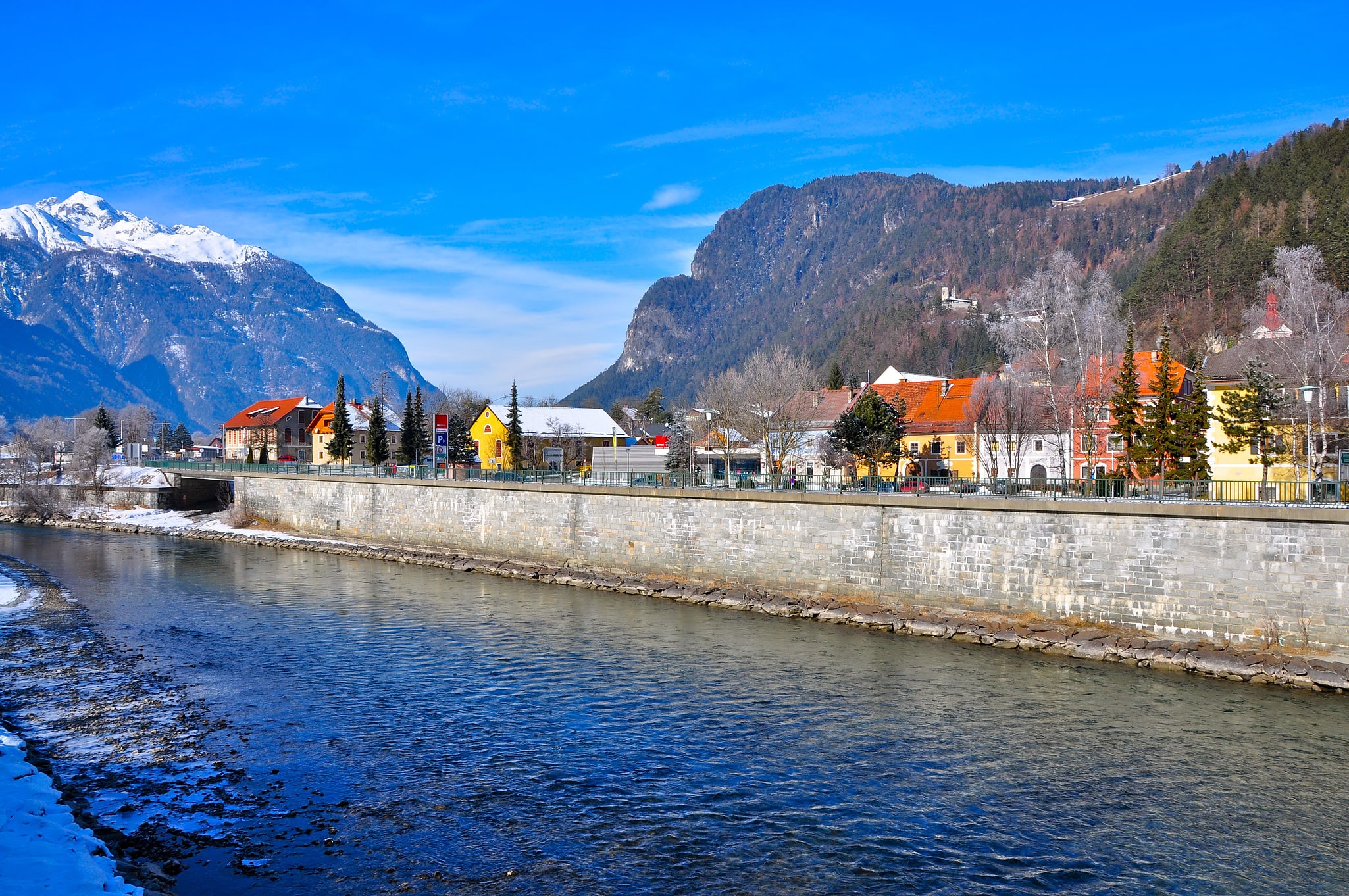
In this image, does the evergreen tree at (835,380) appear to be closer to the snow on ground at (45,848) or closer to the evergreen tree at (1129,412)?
the evergreen tree at (1129,412)

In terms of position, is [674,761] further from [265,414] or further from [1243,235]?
[265,414]

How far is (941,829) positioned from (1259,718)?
10732mm

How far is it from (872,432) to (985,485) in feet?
70.6

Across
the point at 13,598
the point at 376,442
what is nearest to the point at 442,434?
the point at 13,598

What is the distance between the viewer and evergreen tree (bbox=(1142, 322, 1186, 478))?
39.1m

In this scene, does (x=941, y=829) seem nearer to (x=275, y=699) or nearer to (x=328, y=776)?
(x=328, y=776)

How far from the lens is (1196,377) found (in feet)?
139

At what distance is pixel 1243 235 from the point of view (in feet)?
293

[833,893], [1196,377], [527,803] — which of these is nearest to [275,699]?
[527,803]

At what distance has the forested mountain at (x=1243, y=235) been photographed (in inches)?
3002

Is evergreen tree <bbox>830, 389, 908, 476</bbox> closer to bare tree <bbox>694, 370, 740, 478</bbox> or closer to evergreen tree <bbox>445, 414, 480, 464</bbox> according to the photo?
bare tree <bbox>694, 370, 740, 478</bbox>

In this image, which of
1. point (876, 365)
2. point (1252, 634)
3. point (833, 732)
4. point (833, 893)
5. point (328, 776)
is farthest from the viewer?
point (876, 365)

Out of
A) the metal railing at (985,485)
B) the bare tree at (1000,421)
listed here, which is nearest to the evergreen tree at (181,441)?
the metal railing at (985,485)

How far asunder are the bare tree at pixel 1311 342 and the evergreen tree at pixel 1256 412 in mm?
966
